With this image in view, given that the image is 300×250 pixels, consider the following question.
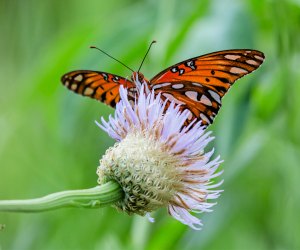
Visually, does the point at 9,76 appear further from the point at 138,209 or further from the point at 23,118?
the point at 138,209

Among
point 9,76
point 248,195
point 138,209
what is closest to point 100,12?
point 9,76

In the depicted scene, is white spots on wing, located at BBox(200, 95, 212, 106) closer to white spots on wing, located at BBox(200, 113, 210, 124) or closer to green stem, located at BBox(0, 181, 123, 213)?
white spots on wing, located at BBox(200, 113, 210, 124)

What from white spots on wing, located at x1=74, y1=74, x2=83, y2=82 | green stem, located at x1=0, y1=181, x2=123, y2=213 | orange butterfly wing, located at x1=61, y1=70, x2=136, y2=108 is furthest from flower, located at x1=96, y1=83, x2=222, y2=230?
white spots on wing, located at x1=74, y1=74, x2=83, y2=82

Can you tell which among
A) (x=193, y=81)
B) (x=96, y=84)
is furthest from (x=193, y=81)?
(x=96, y=84)

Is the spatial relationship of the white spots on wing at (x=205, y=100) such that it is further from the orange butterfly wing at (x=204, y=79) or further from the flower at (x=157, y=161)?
the flower at (x=157, y=161)

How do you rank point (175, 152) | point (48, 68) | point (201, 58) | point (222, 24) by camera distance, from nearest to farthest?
1. point (175, 152)
2. point (201, 58)
3. point (222, 24)
4. point (48, 68)
